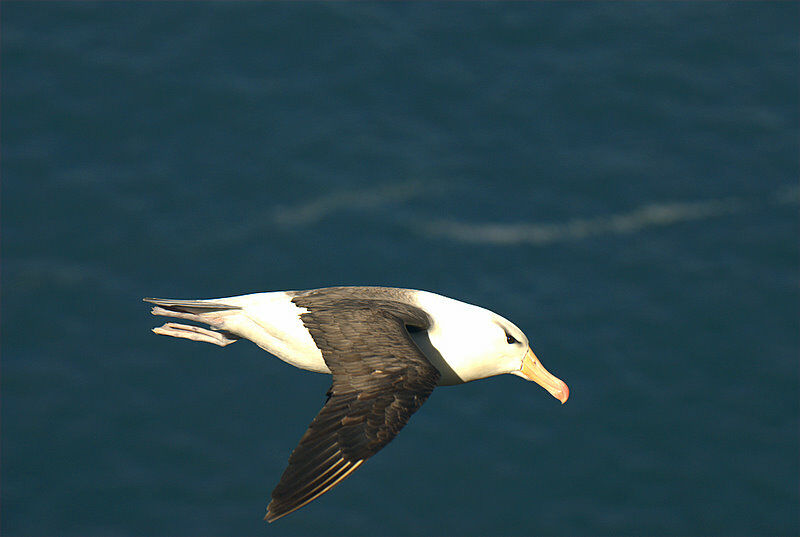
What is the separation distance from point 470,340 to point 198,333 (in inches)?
128

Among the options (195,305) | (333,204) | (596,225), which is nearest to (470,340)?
(195,305)

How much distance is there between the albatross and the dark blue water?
24.6 meters

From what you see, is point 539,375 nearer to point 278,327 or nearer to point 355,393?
point 278,327

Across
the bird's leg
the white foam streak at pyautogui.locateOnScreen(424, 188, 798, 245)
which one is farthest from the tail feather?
the white foam streak at pyautogui.locateOnScreen(424, 188, 798, 245)

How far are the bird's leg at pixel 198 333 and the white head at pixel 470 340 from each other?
2.37 meters

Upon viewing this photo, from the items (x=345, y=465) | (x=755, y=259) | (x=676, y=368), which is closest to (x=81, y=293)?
(x=676, y=368)

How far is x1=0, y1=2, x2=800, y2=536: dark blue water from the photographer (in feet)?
130

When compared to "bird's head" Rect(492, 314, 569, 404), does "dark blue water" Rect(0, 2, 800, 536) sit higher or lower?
higher

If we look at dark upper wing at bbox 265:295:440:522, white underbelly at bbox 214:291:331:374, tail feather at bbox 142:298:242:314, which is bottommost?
dark upper wing at bbox 265:295:440:522

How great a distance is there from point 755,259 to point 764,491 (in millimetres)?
8353

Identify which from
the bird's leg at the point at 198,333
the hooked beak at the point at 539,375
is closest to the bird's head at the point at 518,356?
the hooked beak at the point at 539,375

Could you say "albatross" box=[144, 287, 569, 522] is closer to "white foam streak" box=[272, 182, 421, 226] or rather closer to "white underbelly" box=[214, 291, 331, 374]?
"white underbelly" box=[214, 291, 331, 374]

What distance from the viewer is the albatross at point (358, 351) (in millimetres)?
11414

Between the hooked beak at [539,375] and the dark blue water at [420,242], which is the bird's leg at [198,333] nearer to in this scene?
the hooked beak at [539,375]
